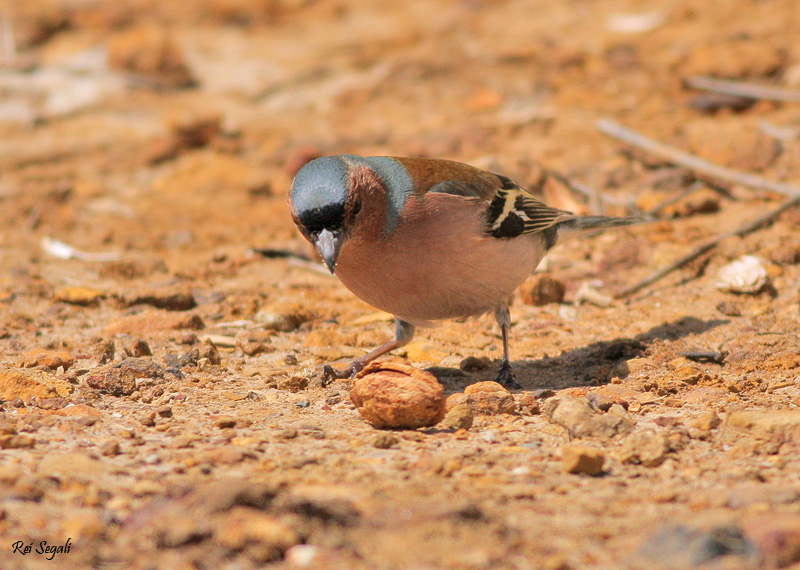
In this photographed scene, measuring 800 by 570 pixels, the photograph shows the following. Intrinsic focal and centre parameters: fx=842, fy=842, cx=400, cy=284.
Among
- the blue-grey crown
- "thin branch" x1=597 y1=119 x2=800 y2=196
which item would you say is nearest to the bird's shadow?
the blue-grey crown

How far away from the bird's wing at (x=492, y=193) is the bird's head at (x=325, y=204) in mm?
564

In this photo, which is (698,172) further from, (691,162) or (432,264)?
(432,264)

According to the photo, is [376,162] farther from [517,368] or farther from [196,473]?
[196,473]

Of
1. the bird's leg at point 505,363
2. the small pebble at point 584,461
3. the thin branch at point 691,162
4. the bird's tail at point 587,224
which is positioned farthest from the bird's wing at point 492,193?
the thin branch at point 691,162

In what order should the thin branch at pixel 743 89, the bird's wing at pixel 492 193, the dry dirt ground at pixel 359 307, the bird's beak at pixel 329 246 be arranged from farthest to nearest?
the thin branch at pixel 743 89 → the bird's wing at pixel 492 193 → the bird's beak at pixel 329 246 → the dry dirt ground at pixel 359 307

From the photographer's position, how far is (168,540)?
2.42 meters

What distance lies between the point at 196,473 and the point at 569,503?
130cm

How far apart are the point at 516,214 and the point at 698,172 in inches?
108

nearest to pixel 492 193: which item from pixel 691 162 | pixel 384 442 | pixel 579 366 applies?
pixel 579 366

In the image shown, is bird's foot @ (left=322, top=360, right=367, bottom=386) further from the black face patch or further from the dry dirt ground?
the black face patch

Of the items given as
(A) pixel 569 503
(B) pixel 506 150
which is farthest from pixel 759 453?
(B) pixel 506 150

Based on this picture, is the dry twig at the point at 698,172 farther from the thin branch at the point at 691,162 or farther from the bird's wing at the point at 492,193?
the bird's wing at the point at 492,193

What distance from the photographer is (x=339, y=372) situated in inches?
180

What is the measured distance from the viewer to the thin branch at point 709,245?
571 cm
